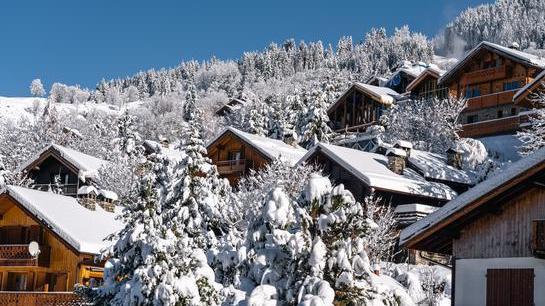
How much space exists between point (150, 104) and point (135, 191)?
174111 millimetres

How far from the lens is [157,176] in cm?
2480

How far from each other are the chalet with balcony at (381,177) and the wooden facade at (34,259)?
13.5 m

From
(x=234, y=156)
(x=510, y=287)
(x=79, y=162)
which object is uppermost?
(x=234, y=156)

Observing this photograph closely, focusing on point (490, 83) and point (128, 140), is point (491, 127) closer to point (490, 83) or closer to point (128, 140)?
point (490, 83)

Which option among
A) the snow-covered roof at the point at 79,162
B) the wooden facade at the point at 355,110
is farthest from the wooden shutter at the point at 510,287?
the wooden facade at the point at 355,110

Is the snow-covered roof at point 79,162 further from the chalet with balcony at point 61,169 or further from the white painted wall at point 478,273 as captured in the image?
the white painted wall at point 478,273

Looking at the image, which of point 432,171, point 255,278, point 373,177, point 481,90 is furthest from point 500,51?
point 255,278

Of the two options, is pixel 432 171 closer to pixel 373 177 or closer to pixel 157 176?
pixel 373 177

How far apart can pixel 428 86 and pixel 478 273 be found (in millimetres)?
51318

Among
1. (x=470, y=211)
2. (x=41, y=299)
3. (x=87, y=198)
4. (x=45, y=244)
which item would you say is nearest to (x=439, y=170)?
(x=87, y=198)

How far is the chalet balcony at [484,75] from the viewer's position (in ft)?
187

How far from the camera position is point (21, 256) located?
34906 mm

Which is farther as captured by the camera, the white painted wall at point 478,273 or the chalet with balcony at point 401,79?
the chalet with balcony at point 401,79

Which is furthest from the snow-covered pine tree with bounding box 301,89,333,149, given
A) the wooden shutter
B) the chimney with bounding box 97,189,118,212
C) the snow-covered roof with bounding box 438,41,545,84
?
the wooden shutter
